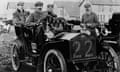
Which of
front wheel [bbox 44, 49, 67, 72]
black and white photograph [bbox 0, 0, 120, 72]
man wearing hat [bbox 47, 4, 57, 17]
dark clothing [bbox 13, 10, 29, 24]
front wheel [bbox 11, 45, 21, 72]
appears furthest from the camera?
front wheel [bbox 11, 45, 21, 72]

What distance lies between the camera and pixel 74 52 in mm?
2463

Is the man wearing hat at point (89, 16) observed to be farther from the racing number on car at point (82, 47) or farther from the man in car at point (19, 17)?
the man in car at point (19, 17)

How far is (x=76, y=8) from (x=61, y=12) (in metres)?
0.21

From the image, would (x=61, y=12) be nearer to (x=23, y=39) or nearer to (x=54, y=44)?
(x=23, y=39)

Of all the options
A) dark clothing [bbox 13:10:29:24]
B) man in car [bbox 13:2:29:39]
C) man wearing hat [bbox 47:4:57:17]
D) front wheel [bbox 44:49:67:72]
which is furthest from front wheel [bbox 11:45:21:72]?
front wheel [bbox 44:49:67:72]

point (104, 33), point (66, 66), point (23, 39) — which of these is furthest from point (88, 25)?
point (23, 39)

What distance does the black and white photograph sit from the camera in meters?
2.53

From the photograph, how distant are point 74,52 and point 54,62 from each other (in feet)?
0.80

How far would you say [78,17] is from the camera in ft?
10.5

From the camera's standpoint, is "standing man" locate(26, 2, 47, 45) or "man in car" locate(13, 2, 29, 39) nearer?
"standing man" locate(26, 2, 47, 45)

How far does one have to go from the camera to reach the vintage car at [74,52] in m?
2.46

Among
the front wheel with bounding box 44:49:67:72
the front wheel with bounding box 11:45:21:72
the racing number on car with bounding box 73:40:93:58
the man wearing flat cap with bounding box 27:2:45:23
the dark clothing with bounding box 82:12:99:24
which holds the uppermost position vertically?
the man wearing flat cap with bounding box 27:2:45:23

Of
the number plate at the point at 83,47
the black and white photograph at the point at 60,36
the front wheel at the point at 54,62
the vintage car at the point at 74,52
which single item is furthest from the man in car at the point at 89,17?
the front wheel at the point at 54,62

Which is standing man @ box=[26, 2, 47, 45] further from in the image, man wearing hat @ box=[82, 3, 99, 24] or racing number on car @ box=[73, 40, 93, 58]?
racing number on car @ box=[73, 40, 93, 58]
